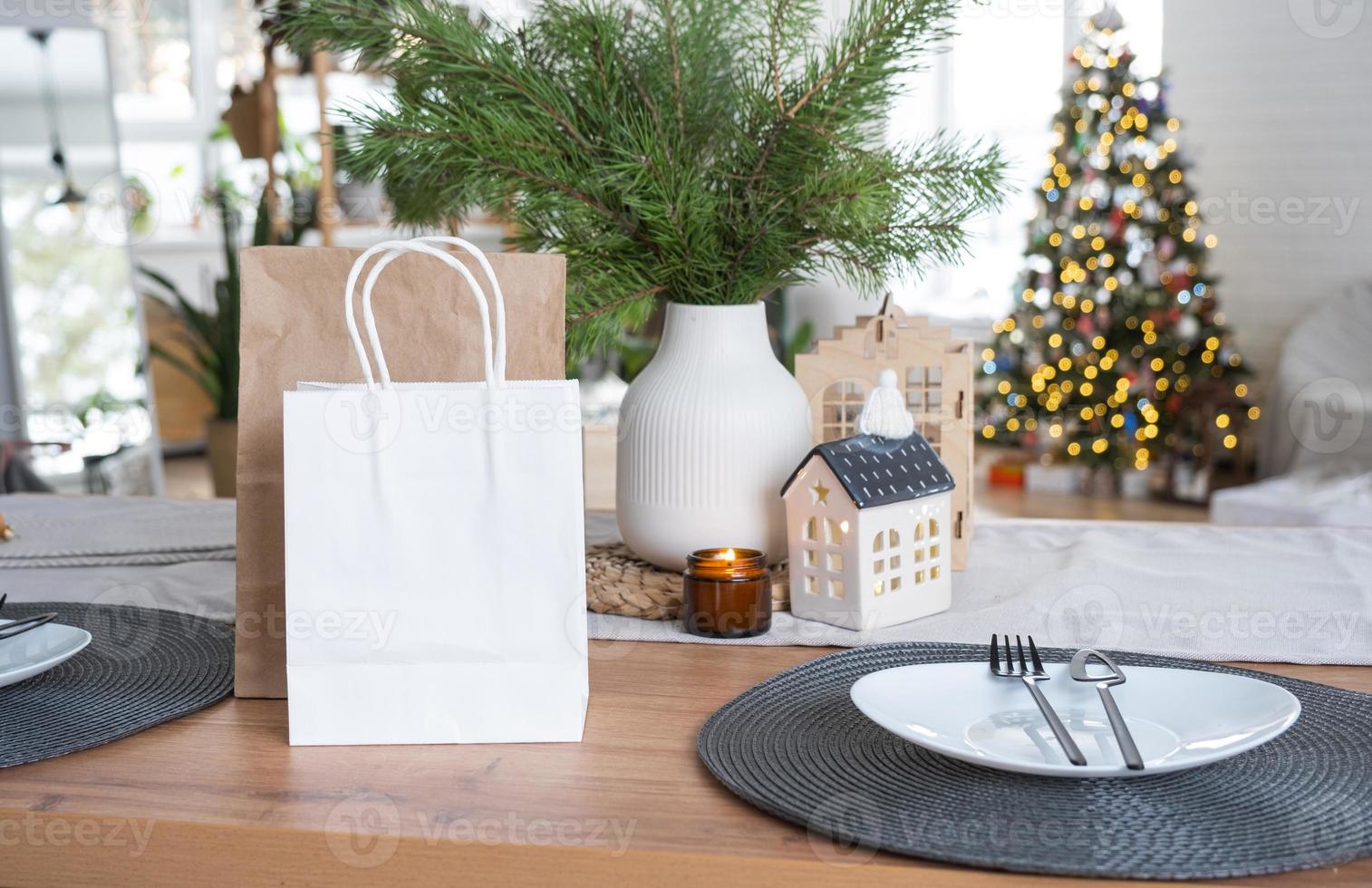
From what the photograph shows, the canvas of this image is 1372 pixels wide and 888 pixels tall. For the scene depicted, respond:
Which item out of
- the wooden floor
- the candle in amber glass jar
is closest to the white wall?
the wooden floor

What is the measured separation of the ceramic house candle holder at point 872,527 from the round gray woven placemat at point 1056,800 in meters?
→ 0.17

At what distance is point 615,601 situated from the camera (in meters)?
0.96

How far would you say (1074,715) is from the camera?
71cm

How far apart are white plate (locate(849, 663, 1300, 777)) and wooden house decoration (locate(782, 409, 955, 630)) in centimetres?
17

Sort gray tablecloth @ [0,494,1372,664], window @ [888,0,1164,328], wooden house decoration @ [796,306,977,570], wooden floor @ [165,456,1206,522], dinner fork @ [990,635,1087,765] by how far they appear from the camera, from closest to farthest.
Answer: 1. dinner fork @ [990,635,1087,765]
2. gray tablecloth @ [0,494,1372,664]
3. wooden house decoration @ [796,306,977,570]
4. wooden floor @ [165,456,1206,522]
5. window @ [888,0,1164,328]

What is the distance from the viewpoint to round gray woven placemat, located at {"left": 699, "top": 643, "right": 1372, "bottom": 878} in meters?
0.56

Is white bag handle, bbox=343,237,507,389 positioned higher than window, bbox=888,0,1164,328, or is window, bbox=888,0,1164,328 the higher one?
window, bbox=888,0,1164,328

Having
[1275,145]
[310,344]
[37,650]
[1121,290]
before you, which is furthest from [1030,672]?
[1275,145]

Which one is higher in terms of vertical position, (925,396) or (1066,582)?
(925,396)

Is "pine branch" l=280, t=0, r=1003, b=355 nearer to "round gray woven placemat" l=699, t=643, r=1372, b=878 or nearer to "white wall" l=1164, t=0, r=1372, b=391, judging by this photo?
"round gray woven placemat" l=699, t=643, r=1372, b=878

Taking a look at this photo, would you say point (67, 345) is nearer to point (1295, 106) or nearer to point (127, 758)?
point (127, 758)

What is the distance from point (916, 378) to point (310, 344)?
0.53 m

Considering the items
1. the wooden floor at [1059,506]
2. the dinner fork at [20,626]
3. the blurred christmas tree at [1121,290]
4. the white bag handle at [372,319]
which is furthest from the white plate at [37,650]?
the blurred christmas tree at [1121,290]

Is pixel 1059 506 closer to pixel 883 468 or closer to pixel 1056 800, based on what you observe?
pixel 883 468
